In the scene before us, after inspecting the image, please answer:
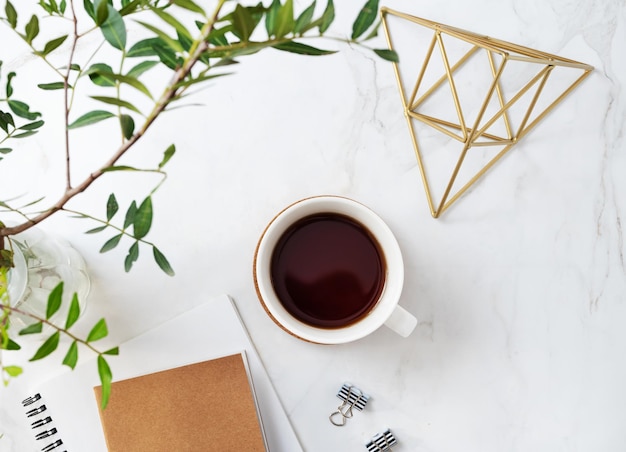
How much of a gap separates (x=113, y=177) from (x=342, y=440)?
50 cm

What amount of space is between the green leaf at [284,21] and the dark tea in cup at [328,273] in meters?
0.45

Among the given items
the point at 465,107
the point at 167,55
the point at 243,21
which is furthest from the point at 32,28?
the point at 465,107

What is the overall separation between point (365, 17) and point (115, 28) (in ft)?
0.70

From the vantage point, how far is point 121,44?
51 cm

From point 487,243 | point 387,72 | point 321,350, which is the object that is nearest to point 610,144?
point 487,243

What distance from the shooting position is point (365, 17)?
0.49 meters

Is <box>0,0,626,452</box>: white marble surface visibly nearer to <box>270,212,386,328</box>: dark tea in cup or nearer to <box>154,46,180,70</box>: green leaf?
<box>270,212,386,328</box>: dark tea in cup

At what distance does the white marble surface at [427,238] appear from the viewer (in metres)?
0.85

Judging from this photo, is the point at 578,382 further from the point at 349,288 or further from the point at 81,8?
the point at 81,8

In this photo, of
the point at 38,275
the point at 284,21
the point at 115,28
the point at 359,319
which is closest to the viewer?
the point at 284,21

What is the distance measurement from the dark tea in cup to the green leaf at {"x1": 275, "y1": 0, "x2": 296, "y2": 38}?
0.45 m

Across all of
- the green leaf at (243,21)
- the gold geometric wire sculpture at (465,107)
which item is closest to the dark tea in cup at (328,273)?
the gold geometric wire sculpture at (465,107)

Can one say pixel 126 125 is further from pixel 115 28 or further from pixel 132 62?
pixel 132 62

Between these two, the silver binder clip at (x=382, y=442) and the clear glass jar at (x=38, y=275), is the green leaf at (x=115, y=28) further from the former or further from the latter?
the silver binder clip at (x=382, y=442)
